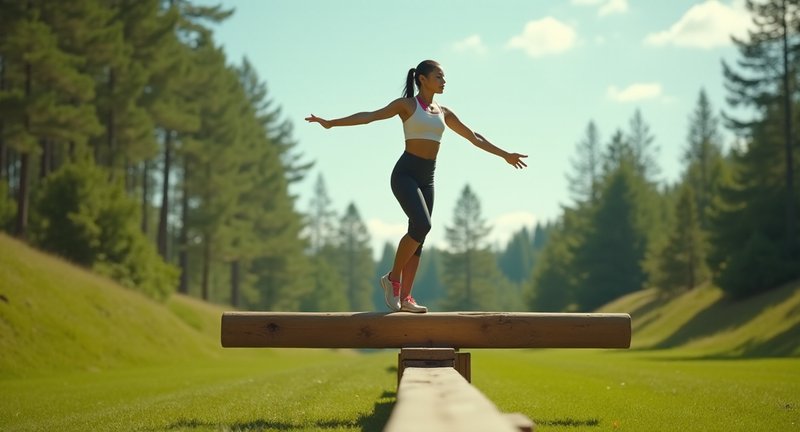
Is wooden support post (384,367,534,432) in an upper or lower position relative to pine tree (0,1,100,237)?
lower

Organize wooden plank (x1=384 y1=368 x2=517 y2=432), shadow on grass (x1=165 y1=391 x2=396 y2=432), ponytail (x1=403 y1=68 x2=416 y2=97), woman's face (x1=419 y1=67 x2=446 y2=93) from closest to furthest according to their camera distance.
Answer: wooden plank (x1=384 y1=368 x2=517 y2=432) → shadow on grass (x1=165 y1=391 x2=396 y2=432) → woman's face (x1=419 y1=67 x2=446 y2=93) → ponytail (x1=403 y1=68 x2=416 y2=97)

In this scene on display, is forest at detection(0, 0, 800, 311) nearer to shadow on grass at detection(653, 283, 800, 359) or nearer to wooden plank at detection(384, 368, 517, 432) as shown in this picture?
shadow on grass at detection(653, 283, 800, 359)

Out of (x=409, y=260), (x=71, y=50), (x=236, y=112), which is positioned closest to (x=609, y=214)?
(x=236, y=112)

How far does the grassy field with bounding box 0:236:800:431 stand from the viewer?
7.81 m

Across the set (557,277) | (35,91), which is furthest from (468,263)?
(35,91)

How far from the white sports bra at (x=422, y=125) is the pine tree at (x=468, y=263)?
86.8 metres

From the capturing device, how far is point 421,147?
8.42 metres

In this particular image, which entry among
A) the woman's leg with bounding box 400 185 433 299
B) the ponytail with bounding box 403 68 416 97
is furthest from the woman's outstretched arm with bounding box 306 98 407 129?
the woman's leg with bounding box 400 185 433 299

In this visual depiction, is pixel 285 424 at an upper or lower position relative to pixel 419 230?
lower

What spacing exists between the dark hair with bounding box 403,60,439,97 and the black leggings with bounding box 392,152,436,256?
76cm

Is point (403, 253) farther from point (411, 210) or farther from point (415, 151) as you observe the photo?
point (415, 151)

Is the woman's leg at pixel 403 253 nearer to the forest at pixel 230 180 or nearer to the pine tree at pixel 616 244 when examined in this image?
the forest at pixel 230 180

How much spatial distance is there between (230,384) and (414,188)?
7.55 metres

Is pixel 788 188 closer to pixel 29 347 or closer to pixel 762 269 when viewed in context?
pixel 762 269
